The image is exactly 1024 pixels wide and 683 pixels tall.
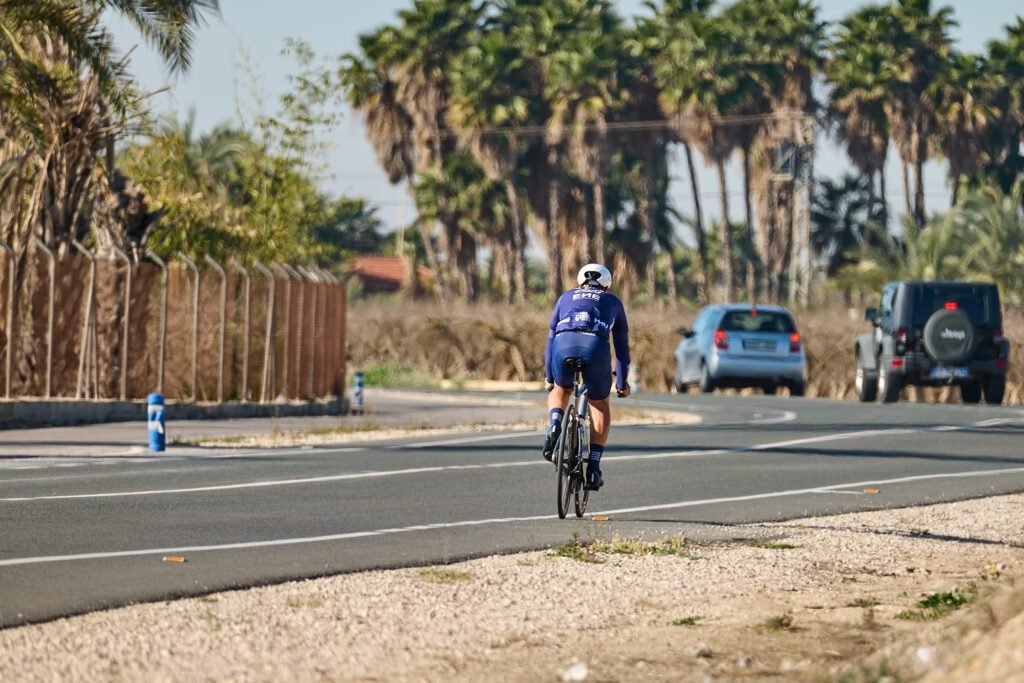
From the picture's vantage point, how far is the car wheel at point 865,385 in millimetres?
34031

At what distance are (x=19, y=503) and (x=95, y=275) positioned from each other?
1194cm

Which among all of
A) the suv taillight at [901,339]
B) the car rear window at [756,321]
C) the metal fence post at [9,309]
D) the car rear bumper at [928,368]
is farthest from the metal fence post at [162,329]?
the car rear bumper at [928,368]

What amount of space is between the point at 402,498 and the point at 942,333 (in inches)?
681

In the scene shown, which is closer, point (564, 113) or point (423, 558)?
point (423, 558)

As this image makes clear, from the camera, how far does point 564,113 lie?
226 ft

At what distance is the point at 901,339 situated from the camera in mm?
31109

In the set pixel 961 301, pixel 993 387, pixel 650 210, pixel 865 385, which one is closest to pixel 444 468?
pixel 961 301

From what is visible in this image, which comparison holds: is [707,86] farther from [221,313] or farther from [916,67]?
[221,313]

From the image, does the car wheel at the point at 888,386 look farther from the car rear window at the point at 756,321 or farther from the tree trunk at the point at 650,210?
the tree trunk at the point at 650,210

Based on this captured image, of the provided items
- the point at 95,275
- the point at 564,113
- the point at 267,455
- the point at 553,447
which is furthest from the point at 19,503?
the point at 564,113

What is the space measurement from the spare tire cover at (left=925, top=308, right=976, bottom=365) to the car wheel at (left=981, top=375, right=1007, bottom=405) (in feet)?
6.00

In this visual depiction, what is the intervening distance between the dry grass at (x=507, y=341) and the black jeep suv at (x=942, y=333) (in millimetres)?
10638

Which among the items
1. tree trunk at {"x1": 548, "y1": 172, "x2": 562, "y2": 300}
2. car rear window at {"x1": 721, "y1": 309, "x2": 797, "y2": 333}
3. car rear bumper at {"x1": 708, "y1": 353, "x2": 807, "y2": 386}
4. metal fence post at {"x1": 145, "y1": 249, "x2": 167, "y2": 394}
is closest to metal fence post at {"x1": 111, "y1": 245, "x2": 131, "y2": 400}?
metal fence post at {"x1": 145, "y1": 249, "x2": 167, "y2": 394}

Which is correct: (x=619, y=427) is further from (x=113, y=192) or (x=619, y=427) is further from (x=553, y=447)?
(x=553, y=447)
